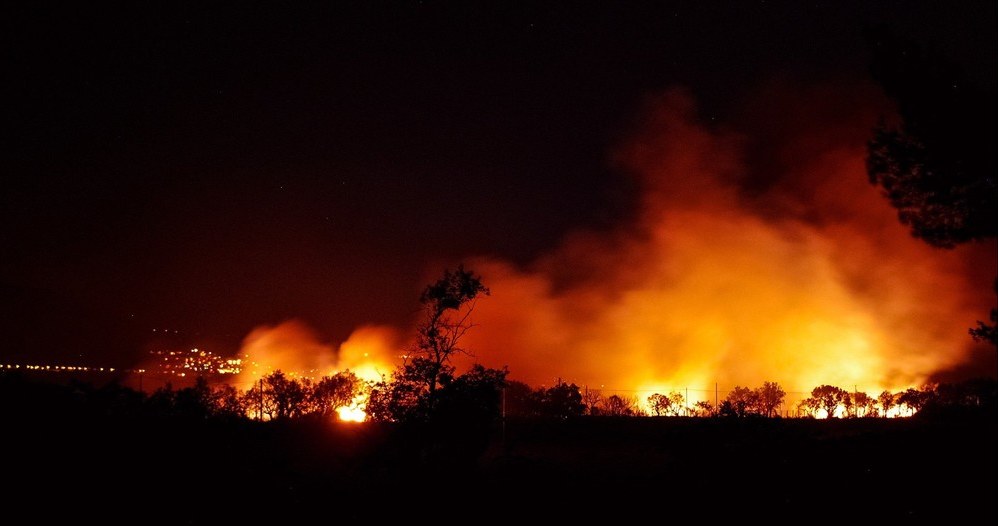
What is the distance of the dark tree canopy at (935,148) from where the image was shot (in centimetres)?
1006

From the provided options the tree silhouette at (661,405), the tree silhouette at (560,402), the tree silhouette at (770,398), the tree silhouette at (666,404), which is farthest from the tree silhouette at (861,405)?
the tree silhouette at (560,402)

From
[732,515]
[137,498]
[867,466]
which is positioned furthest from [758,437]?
[137,498]

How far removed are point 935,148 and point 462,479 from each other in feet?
34.1

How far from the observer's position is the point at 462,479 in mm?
15234

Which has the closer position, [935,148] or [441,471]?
[935,148]

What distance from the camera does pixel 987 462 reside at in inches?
444

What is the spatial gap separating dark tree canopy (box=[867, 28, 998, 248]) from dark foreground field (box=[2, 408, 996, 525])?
308 centimetres

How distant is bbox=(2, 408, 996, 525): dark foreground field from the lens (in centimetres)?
1069

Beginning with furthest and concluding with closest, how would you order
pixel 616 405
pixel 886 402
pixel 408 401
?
pixel 616 405 → pixel 886 402 → pixel 408 401

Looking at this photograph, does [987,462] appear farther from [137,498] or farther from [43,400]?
[43,400]

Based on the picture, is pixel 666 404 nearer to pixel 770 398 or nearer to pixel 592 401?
pixel 592 401

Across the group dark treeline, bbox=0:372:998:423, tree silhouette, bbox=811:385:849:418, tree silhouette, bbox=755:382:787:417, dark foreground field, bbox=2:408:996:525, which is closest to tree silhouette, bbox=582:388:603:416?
dark treeline, bbox=0:372:998:423

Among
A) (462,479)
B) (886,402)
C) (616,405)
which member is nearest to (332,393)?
(616,405)

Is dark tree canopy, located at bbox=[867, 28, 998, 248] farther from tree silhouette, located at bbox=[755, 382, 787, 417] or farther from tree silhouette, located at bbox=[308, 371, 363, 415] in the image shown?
tree silhouette, located at bbox=[755, 382, 787, 417]
